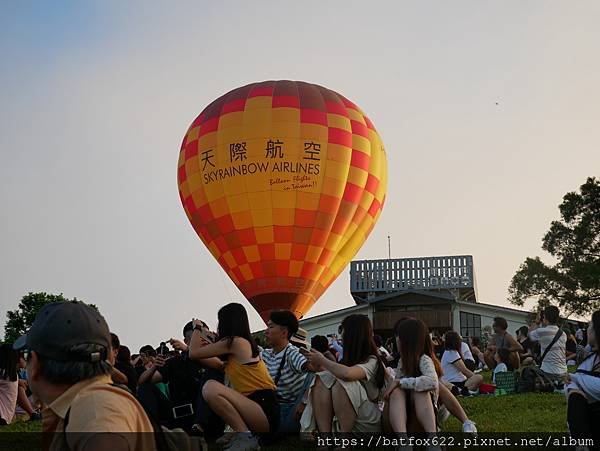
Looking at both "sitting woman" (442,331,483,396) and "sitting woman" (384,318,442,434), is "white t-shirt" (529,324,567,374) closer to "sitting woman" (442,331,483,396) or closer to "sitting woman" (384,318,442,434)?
"sitting woman" (442,331,483,396)

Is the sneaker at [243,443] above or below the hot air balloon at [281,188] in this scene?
below

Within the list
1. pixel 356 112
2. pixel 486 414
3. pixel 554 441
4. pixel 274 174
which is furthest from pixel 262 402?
pixel 356 112

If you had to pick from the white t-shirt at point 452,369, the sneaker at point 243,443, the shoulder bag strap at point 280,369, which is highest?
the white t-shirt at point 452,369

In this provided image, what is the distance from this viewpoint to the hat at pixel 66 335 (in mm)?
2771

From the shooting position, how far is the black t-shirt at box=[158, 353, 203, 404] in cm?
819

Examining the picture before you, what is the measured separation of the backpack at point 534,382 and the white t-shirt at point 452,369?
32.0 inches

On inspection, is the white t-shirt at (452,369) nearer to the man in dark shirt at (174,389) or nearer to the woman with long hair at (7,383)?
the man in dark shirt at (174,389)

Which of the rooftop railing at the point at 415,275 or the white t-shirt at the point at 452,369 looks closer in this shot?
the white t-shirt at the point at 452,369

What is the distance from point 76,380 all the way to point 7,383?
7.82 metres

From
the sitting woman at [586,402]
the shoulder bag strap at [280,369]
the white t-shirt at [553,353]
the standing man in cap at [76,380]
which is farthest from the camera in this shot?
the white t-shirt at [553,353]

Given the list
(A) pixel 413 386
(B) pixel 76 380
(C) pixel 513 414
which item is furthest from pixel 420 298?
(B) pixel 76 380

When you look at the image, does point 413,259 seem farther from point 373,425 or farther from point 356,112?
point 373,425

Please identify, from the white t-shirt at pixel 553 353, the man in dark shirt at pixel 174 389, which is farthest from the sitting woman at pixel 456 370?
the man in dark shirt at pixel 174 389

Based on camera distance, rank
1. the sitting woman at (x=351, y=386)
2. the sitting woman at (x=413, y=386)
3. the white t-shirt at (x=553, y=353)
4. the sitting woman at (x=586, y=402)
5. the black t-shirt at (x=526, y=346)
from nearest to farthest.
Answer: the sitting woman at (x=586, y=402) → the sitting woman at (x=413, y=386) → the sitting woman at (x=351, y=386) → the white t-shirt at (x=553, y=353) → the black t-shirt at (x=526, y=346)
